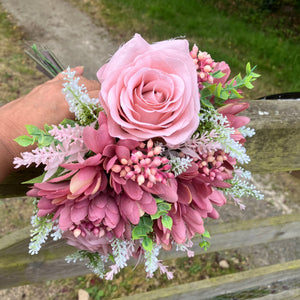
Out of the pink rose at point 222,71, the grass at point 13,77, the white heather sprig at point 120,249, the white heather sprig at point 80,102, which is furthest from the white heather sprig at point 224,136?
the grass at point 13,77

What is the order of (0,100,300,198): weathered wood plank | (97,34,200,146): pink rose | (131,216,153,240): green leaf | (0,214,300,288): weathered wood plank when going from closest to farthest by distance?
(97,34,200,146): pink rose < (131,216,153,240): green leaf < (0,100,300,198): weathered wood plank < (0,214,300,288): weathered wood plank

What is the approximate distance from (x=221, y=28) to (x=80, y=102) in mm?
4209

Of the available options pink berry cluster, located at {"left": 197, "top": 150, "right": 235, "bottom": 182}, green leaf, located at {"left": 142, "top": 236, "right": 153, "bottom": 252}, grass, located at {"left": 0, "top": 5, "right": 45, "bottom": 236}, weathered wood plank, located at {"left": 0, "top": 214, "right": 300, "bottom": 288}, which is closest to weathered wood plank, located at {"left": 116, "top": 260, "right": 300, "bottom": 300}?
weathered wood plank, located at {"left": 0, "top": 214, "right": 300, "bottom": 288}

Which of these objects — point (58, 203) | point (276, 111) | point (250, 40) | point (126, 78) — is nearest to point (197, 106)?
point (126, 78)

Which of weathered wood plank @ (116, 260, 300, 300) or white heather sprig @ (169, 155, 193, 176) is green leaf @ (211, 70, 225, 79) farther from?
weathered wood plank @ (116, 260, 300, 300)

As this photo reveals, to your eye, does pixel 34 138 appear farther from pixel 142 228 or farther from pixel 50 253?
pixel 50 253

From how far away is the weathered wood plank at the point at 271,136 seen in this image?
0.98 m

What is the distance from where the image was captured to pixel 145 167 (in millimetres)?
608

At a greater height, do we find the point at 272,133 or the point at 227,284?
the point at 272,133

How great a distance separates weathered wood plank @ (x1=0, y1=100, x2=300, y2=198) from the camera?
984 millimetres

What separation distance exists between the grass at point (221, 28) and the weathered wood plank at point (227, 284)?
261 cm

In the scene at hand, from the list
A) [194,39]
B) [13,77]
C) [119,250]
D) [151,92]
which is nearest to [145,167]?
[151,92]

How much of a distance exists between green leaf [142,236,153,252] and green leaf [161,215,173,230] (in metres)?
0.08

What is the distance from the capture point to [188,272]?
2.53m
